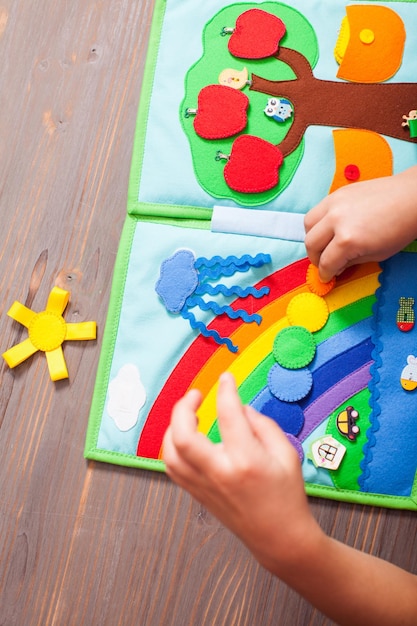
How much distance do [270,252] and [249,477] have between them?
43 cm

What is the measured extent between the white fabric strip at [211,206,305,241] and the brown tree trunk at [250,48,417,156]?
87 mm

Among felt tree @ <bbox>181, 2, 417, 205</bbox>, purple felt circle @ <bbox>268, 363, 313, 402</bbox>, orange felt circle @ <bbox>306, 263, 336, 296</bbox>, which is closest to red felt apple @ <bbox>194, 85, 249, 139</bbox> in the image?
felt tree @ <bbox>181, 2, 417, 205</bbox>

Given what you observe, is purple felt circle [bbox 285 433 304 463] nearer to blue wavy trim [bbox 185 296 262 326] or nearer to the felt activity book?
the felt activity book

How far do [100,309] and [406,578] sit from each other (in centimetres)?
49

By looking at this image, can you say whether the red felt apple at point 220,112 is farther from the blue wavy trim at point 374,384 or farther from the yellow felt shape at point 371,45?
the blue wavy trim at point 374,384

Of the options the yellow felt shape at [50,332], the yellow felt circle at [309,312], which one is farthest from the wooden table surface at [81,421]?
the yellow felt circle at [309,312]

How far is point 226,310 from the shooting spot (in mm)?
760

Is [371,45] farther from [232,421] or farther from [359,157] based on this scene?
[232,421]

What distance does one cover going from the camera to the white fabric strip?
30.3 inches

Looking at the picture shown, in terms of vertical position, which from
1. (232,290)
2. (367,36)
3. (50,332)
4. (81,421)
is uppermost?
(367,36)

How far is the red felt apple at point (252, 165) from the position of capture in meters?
0.78

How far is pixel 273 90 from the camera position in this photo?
0.80 meters

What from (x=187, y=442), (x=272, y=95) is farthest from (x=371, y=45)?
(x=187, y=442)

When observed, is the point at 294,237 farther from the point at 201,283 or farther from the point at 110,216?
the point at 110,216
